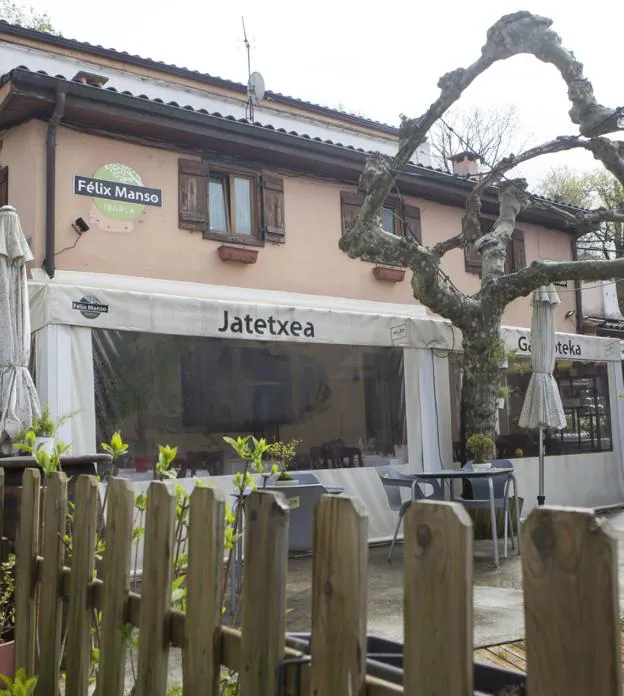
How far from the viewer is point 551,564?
3.33 ft

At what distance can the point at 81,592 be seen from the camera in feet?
7.07

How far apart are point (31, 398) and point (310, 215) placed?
549cm

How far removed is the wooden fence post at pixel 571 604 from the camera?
0.95 m

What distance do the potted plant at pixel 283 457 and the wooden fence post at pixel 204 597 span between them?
12.9ft

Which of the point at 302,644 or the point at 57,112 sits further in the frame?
the point at 57,112

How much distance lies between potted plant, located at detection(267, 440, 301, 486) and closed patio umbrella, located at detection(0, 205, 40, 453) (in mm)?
2045

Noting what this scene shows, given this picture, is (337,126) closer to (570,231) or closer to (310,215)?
(570,231)

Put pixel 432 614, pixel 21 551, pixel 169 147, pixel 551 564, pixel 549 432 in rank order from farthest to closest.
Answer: pixel 549 432 < pixel 169 147 < pixel 21 551 < pixel 432 614 < pixel 551 564

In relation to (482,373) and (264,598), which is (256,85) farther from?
(264,598)

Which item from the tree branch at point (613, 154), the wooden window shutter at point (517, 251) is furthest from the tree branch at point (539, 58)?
the wooden window shutter at point (517, 251)

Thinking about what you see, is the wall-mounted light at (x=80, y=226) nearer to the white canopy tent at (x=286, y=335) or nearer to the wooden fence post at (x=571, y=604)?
the white canopy tent at (x=286, y=335)

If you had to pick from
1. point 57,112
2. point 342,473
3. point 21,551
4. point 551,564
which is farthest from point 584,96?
point 551,564

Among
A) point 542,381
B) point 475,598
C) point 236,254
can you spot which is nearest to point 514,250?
point 542,381

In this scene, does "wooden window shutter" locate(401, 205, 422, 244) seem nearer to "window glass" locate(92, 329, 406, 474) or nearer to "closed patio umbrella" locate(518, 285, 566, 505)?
"closed patio umbrella" locate(518, 285, 566, 505)
